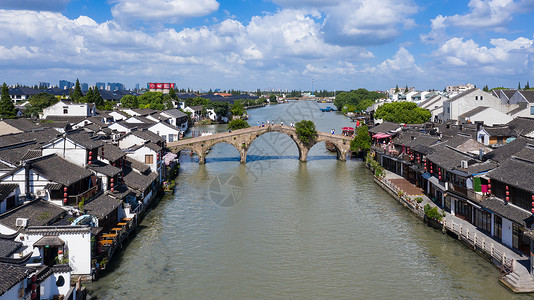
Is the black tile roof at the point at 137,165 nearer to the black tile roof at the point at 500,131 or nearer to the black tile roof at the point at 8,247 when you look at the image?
the black tile roof at the point at 8,247

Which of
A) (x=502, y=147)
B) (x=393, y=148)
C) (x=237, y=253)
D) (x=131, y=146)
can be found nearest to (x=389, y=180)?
(x=393, y=148)

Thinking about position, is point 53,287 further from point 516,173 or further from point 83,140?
point 516,173

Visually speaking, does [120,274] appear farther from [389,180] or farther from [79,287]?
[389,180]

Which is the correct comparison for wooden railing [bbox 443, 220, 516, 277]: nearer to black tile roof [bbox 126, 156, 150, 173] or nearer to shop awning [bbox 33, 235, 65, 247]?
shop awning [bbox 33, 235, 65, 247]

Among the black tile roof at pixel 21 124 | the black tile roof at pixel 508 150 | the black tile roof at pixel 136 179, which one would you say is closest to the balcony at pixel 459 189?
the black tile roof at pixel 508 150

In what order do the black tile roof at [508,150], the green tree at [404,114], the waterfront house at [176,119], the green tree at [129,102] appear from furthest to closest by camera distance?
the green tree at [129,102]
the waterfront house at [176,119]
the green tree at [404,114]
the black tile roof at [508,150]

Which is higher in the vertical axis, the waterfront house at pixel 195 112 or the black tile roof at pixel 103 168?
the waterfront house at pixel 195 112

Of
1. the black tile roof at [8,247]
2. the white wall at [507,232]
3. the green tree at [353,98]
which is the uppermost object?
the green tree at [353,98]
